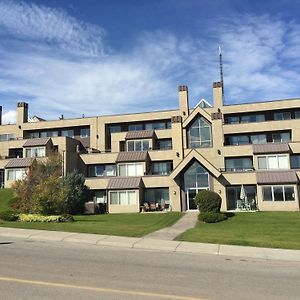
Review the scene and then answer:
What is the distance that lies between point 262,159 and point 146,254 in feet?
107

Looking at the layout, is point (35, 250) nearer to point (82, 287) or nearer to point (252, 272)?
point (82, 287)

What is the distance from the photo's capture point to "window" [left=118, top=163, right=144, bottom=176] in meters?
48.1

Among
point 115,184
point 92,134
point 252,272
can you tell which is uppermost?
point 92,134

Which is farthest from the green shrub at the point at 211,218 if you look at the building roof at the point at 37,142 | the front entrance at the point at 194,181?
the building roof at the point at 37,142

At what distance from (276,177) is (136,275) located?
33126 millimetres

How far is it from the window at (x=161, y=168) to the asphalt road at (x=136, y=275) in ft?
112

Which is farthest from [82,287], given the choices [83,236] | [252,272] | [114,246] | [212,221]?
[212,221]

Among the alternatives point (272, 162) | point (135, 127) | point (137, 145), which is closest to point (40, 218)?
point (272, 162)

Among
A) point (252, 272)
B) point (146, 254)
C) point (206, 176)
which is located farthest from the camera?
point (206, 176)

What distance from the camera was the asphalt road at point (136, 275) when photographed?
29.3 ft

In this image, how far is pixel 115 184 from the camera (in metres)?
45.4

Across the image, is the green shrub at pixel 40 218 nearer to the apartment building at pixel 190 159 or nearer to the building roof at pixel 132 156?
the apartment building at pixel 190 159

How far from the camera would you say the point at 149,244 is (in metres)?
17.9

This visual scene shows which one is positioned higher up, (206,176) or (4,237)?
(206,176)
